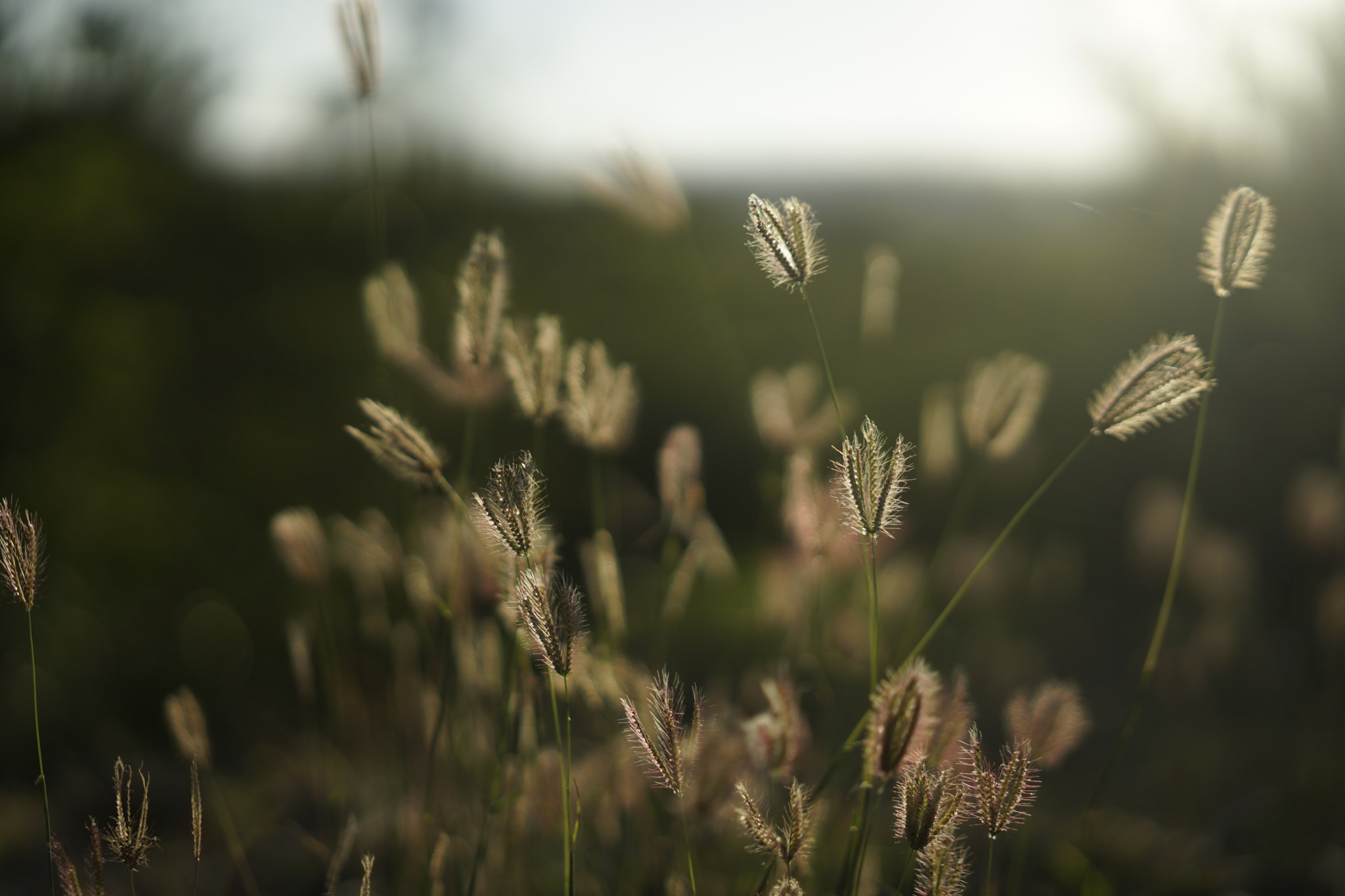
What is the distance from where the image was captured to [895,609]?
211 centimetres

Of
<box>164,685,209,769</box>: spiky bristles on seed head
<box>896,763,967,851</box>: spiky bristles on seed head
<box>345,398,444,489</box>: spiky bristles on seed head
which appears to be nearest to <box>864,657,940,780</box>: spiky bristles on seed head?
<box>896,763,967,851</box>: spiky bristles on seed head

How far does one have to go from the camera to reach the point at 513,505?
2.46 feet

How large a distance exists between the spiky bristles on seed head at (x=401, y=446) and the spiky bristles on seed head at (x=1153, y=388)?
0.66 meters

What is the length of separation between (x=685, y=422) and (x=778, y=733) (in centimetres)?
298

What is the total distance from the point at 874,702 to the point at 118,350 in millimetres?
2815

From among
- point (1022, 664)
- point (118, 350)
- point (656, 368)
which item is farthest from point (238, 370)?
point (1022, 664)

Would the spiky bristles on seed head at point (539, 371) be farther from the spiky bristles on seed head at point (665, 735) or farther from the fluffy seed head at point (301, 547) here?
the fluffy seed head at point (301, 547)

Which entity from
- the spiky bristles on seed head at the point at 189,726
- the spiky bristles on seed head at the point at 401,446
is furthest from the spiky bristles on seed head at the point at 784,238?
the spiky bristles on seed head at the point at 189,726

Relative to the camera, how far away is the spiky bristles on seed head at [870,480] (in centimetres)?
73

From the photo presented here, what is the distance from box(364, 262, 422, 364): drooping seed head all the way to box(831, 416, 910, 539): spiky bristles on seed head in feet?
2.39

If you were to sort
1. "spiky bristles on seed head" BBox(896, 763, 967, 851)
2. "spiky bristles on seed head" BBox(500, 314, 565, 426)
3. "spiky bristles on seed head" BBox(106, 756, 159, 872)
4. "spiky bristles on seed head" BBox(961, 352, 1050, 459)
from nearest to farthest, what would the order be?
"spiky bristles on seed head" BBox(896, 763, 967, 851), "spiky bristles on seed head" BBox(106, 756, 159, 872), "spiky bristles on seed head" BBox(500, 314, 565, 426), "spiky bristles on seed head" BBox(961, 352, 1050, 459)

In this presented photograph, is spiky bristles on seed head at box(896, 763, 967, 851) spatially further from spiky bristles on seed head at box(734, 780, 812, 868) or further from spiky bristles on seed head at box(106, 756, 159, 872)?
spiky bristles on seed head at box(106, 756, 159, 872)

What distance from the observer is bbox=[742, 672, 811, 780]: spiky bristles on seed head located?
0.87 m

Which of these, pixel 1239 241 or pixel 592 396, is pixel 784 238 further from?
pixel 1239 241
